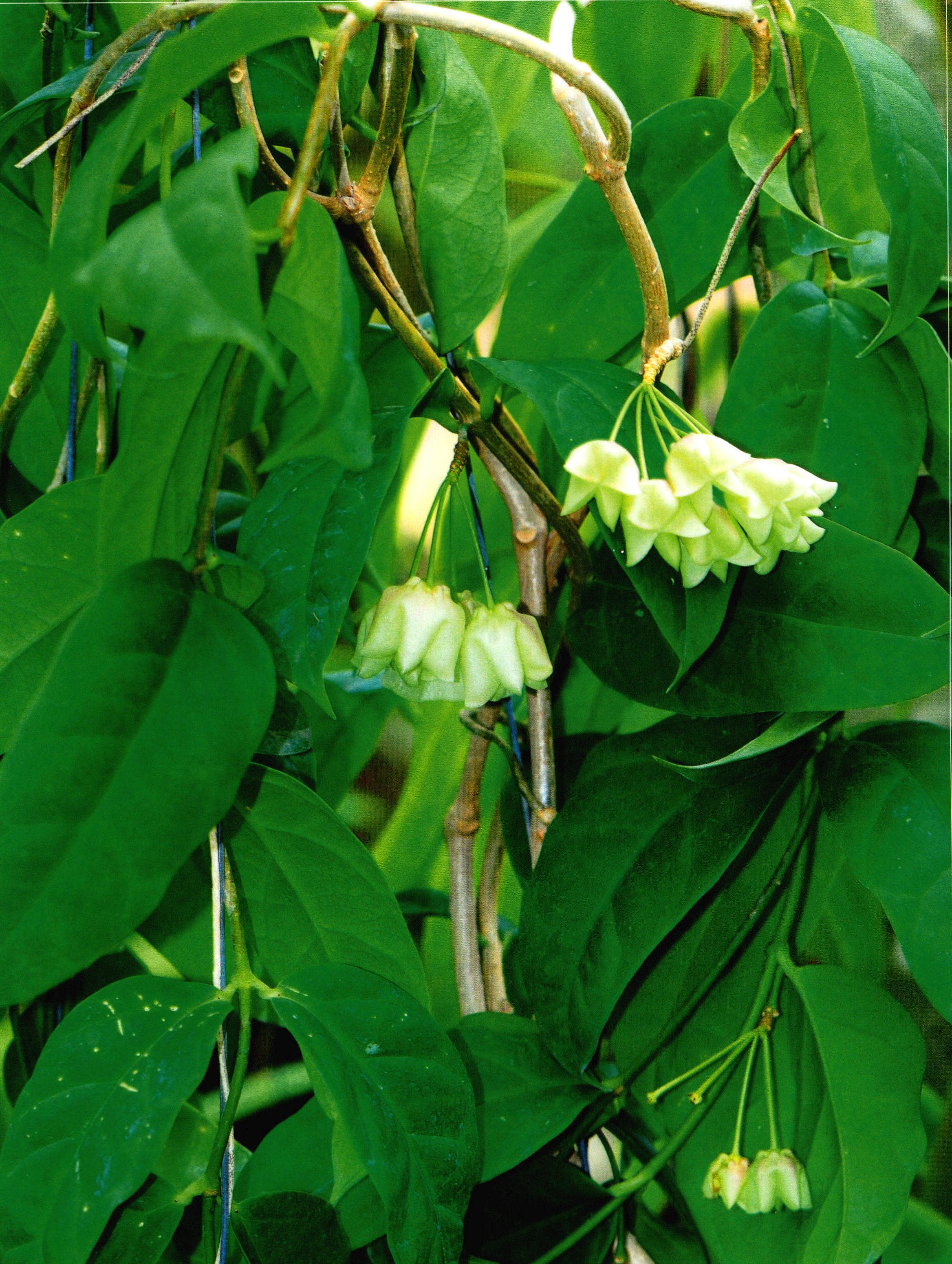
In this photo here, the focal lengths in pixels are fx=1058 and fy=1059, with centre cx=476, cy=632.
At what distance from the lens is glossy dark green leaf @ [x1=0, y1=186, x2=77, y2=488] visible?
460 mm

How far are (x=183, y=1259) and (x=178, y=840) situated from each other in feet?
0.84

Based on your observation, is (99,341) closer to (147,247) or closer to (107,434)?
(147,247)

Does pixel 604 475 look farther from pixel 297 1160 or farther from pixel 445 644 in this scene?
pixel 297 1160

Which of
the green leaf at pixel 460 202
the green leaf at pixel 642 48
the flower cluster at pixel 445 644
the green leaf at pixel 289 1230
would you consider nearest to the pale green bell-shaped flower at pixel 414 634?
the flower cluster at pixel 445 644

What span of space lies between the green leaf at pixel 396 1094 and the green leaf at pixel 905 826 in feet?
0.59

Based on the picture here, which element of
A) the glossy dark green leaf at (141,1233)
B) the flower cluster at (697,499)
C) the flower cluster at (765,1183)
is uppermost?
the flower cluster at (697,499)

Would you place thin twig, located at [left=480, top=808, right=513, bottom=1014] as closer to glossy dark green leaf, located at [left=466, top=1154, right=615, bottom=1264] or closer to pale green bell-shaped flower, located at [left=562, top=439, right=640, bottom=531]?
glossy dark green leaf, located at [left=466, top=1154, right=615, bottom=1264]

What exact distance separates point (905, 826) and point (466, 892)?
0.81 ft

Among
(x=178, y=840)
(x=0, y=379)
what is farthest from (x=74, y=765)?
(x=0, y=379)

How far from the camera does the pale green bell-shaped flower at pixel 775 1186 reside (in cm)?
45

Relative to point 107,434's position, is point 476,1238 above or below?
below

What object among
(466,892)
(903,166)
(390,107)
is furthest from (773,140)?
(466,892)

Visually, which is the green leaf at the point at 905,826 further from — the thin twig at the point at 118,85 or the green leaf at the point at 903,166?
the thin twig at the point at 118,85

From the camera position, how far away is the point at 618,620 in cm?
44
